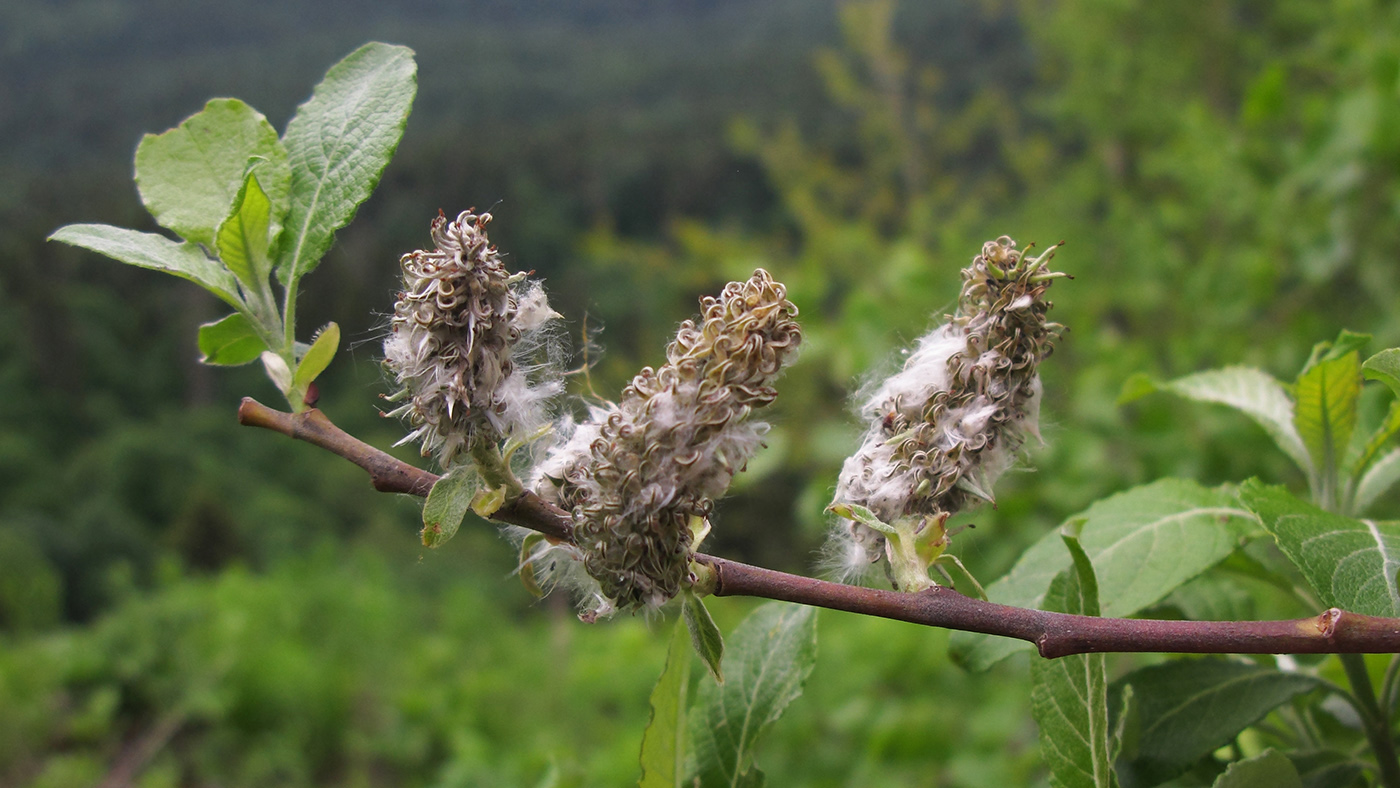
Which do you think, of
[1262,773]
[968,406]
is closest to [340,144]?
[968,406]

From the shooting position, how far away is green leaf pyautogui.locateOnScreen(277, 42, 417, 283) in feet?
2.20

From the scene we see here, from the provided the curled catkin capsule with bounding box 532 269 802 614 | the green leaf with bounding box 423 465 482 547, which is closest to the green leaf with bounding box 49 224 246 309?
the green leaf with bounding box 423 465 482 547

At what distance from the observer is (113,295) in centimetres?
1116

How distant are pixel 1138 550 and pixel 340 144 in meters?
0.71

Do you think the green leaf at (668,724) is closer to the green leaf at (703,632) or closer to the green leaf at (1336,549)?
the green leaf at (703,632)

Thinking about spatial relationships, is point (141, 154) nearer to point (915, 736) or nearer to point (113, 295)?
point (915, 736)

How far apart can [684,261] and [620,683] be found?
4.23 metres

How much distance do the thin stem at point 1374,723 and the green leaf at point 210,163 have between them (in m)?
0.91

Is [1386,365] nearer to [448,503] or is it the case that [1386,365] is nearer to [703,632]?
[703,632]

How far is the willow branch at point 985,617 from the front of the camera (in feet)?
1.68

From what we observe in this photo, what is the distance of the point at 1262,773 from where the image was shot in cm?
60

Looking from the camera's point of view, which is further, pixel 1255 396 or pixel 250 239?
pixel 1255 396

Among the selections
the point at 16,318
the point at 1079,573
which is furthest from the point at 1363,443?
the point at 16,318

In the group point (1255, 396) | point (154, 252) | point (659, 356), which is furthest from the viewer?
point (659, 356)
